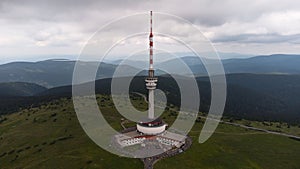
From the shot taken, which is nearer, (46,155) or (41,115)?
(46,155)

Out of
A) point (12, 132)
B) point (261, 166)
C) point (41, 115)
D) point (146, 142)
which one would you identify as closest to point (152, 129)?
point (146, 142)

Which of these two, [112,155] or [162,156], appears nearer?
[162,156]

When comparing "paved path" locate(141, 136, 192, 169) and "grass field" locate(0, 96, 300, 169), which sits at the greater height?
"paved path" locate(141, 136, 192, 169)

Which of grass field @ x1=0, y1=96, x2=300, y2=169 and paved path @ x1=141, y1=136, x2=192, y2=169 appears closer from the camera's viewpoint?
paved path @ x1=141, y1=136, x2=192, y2=169

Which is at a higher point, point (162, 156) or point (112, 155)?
point (162, 156)

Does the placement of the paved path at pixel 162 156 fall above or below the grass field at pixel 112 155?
above

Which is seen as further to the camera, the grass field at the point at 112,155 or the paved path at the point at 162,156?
the grass field at the point at 112,155

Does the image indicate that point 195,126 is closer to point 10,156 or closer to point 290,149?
point 290,149

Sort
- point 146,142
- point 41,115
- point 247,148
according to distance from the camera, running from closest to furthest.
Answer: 1. point 146,142
2. point 247,148
3. point 41,115
